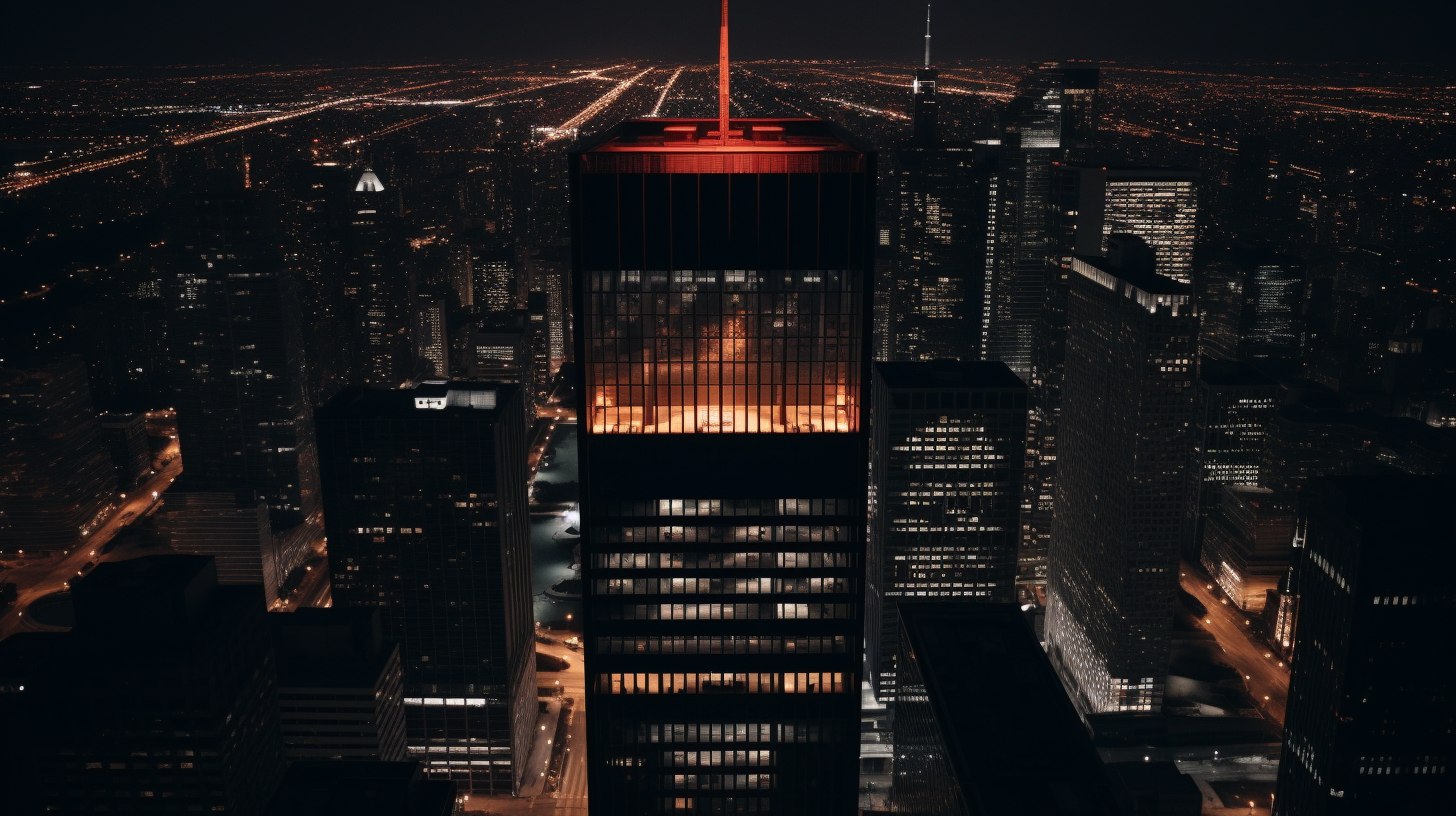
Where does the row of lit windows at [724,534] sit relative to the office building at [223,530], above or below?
above

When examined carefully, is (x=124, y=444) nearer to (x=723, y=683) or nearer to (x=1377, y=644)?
(x=723, y=683)

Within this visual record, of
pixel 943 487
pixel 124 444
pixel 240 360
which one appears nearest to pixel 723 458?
pixel 943 487

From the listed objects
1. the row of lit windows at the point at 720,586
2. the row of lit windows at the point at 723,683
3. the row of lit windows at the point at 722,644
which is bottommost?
the row of lit windows at the point at 723,683

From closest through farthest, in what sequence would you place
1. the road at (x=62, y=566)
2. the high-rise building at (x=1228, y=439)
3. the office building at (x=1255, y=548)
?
1. the road at (x=62, y=566)
2. the office building at (x=1255, y=548)
3. the high-rise building at (x=1228, y=439)

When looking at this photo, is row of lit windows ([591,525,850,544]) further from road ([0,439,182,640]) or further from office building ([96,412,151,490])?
office building ([96,412,151,490])

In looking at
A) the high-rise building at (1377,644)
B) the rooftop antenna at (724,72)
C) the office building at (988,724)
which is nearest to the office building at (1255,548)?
the high-rise building at (1377,644)

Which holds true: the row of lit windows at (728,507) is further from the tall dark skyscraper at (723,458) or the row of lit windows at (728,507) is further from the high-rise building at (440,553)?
the high-rise building at (440,553)
